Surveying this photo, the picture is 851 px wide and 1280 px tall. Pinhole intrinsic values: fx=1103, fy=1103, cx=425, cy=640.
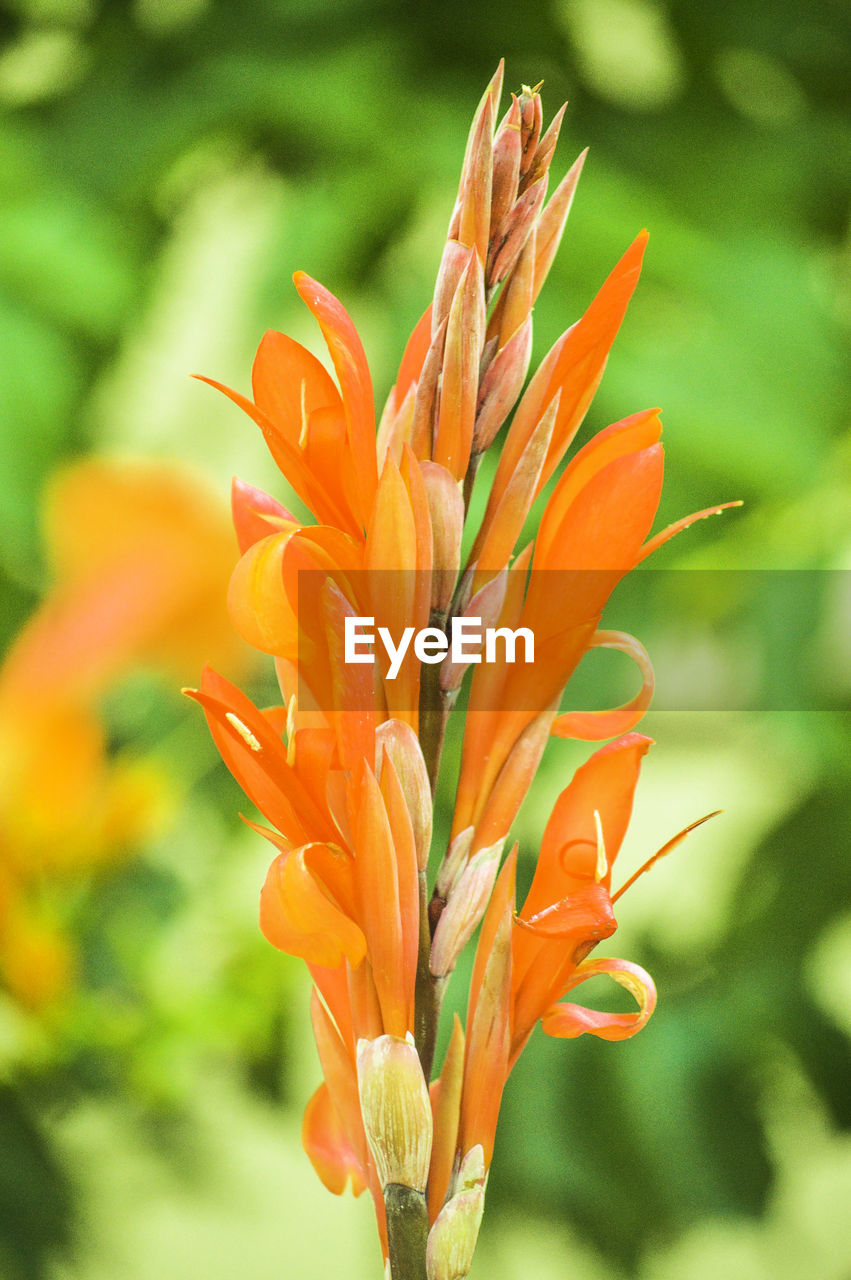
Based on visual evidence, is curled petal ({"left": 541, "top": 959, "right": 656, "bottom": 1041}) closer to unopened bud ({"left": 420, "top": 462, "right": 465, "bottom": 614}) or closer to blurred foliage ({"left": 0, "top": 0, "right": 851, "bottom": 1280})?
unopened bud ({"left": 420, "top": 462, "right": 465, "bottom": 614})

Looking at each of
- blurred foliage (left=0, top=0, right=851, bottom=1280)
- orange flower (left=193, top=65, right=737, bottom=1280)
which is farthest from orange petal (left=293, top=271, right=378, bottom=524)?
blurred foliage (left=0, top=0, right=851, bottom=1280)

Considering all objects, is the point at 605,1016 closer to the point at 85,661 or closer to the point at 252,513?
the point at 252,513

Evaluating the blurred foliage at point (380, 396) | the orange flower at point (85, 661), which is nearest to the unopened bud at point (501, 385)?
the orange flower at point (85, 661)

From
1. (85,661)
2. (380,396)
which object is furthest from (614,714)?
(380,396)

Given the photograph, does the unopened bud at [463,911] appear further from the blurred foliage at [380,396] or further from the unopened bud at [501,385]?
the blurred foliage at [380,396]

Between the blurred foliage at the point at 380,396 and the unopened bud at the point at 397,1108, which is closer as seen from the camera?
the unopened bud at the point at 397,1108

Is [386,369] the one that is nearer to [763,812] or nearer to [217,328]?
[217,328]
